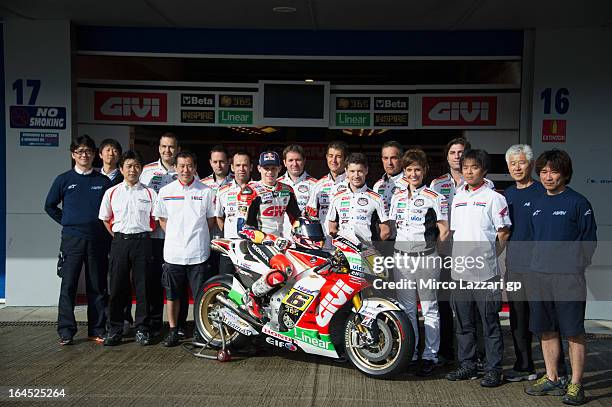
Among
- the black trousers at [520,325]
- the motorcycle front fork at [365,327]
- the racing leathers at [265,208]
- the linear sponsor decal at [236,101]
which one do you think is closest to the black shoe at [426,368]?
the motorcycle front fork at [365,327]

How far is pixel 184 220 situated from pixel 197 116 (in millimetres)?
2611

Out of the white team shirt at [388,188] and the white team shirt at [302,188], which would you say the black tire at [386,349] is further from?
the white team shirt at [302,188]

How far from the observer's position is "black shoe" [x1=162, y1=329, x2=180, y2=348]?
633 cm

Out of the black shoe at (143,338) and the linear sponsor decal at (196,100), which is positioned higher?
the linear sponsor decal at (196,100)

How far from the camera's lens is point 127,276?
21.2 feet

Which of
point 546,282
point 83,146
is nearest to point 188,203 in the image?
point 83,146

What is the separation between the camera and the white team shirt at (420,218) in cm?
554

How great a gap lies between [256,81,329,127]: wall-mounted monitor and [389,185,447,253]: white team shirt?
311 cm

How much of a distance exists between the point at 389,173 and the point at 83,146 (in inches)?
116

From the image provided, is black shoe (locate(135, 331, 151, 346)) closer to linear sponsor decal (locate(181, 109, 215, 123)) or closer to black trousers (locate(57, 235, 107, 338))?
black trousers (locate(57, 235, 107, 338))

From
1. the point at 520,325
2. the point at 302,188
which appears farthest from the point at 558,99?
the point at 520,325

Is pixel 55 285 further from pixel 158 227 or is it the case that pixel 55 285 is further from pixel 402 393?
pixel 402 393

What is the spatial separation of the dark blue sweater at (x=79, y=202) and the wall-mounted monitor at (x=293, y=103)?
255 centimetres

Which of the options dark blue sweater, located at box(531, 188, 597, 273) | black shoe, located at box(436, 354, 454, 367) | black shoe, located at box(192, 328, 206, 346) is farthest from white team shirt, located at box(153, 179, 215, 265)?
dark blue sweater, located at box(531, 188, 597, 273)
